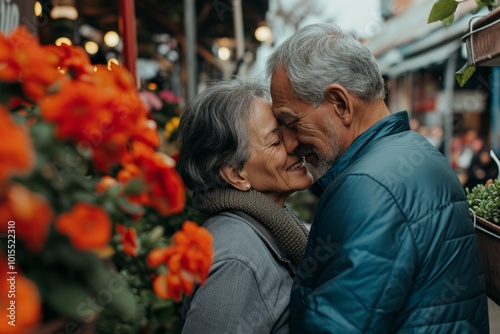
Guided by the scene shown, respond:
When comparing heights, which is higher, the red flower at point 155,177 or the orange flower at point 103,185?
the red flower at point 155,177

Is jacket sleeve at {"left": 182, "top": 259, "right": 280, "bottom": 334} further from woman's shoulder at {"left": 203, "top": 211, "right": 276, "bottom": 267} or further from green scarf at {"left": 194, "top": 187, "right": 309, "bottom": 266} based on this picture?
Answer: green scarf at {"left": 194, "top": 187, "right": 309, "bottom": 266}

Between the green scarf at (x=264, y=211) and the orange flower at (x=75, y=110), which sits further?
the green scarf at (x=264, y=211)

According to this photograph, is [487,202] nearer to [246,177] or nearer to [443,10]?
[443,10]

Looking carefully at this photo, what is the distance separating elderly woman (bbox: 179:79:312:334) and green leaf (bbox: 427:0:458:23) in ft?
2.08

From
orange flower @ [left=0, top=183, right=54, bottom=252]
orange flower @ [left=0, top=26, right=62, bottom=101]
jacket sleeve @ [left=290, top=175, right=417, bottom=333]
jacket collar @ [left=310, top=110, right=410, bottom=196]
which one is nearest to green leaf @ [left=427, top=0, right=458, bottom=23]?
jacket collar @ [left=310, top=110, right=410, bottom=196]

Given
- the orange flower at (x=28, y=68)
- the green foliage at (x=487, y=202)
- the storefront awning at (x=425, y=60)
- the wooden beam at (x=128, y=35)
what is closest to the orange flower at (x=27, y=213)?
the orange flower at (x=28, y=68)

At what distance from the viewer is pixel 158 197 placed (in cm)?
79

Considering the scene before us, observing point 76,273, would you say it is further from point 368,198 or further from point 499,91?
point 499,91

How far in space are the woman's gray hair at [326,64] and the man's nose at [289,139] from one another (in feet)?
0.82

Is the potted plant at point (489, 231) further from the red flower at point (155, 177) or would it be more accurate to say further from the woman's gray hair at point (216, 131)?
the red flower at point (155, 177)

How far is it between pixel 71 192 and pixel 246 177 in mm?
1485

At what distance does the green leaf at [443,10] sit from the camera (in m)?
1.85

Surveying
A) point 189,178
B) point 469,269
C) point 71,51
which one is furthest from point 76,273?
point 189,178

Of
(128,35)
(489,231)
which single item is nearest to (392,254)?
(489,231)
